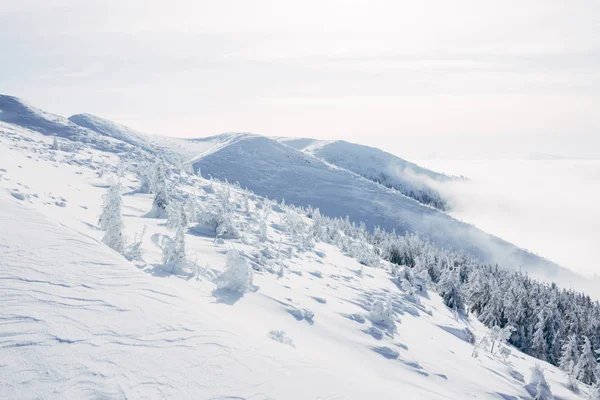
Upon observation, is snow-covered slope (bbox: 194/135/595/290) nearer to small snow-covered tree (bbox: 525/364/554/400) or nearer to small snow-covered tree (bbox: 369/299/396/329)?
small snow-covered tree (bbox: 525/364/554/400)

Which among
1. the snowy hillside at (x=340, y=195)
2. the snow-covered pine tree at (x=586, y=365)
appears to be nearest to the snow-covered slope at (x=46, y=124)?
the snowy hillside at (x=340, y=195)

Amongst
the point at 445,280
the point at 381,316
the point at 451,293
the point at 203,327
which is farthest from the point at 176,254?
the point at 445,280

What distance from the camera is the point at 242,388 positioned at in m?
7.30

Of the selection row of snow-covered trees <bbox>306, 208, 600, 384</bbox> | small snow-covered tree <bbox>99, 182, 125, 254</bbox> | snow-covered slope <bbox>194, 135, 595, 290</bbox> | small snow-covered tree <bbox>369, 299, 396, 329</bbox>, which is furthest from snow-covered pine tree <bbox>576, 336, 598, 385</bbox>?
snow-covered slope <bbox>194, 135, 595, 290</bbox>

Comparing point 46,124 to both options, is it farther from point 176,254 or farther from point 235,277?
point 235,277

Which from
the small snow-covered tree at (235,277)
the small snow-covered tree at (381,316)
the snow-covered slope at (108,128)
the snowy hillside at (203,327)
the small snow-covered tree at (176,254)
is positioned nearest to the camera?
the snowy hillside at (203,327)

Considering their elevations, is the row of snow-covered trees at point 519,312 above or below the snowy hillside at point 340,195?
below

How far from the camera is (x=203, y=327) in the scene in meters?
9.02

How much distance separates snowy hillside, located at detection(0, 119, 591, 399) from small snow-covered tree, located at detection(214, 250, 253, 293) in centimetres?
5

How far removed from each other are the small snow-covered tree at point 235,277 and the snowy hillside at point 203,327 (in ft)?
0.15

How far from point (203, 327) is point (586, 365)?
173ft

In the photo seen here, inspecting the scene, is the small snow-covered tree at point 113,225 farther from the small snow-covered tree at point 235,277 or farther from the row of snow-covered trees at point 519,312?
the row of snow-covered trees at point 519,312

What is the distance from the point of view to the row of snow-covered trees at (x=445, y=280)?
3094 centimetres

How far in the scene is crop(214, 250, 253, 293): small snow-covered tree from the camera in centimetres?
1656
